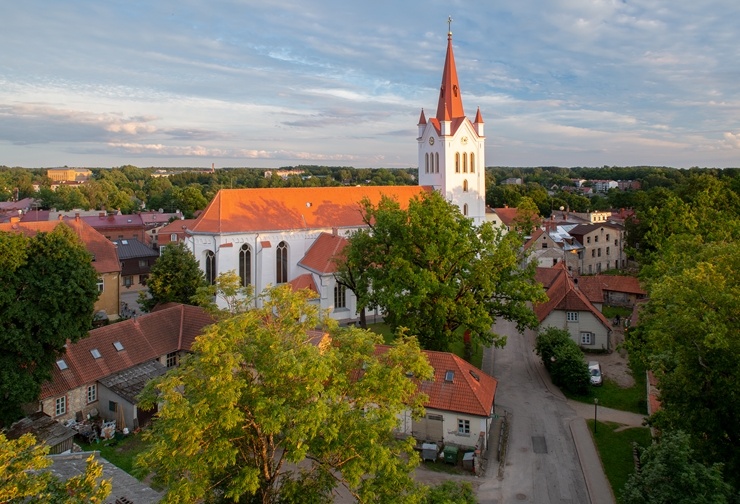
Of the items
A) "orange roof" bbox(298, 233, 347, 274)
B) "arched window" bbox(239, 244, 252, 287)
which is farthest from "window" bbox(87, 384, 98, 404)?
"orange roof" bbox(298, 233, 347, 274)

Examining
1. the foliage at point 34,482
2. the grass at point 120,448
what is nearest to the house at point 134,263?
the grass at point 120,448

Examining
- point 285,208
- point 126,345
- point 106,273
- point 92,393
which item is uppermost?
point 285,208

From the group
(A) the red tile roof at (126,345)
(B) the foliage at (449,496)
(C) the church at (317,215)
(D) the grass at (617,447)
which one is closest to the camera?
(B) the foliage at (449,496)

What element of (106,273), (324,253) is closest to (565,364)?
(324,253)

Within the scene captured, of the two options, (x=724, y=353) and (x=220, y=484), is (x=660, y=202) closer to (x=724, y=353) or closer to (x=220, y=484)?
(x=724, y=353)

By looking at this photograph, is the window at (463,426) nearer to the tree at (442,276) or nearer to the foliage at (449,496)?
the tree at (442,276)

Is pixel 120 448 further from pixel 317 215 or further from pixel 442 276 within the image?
pixel 317 215

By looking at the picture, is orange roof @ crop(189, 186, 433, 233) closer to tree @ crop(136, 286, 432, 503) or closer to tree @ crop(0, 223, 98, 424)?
tree @ crop(0, 223, 98, 424)
